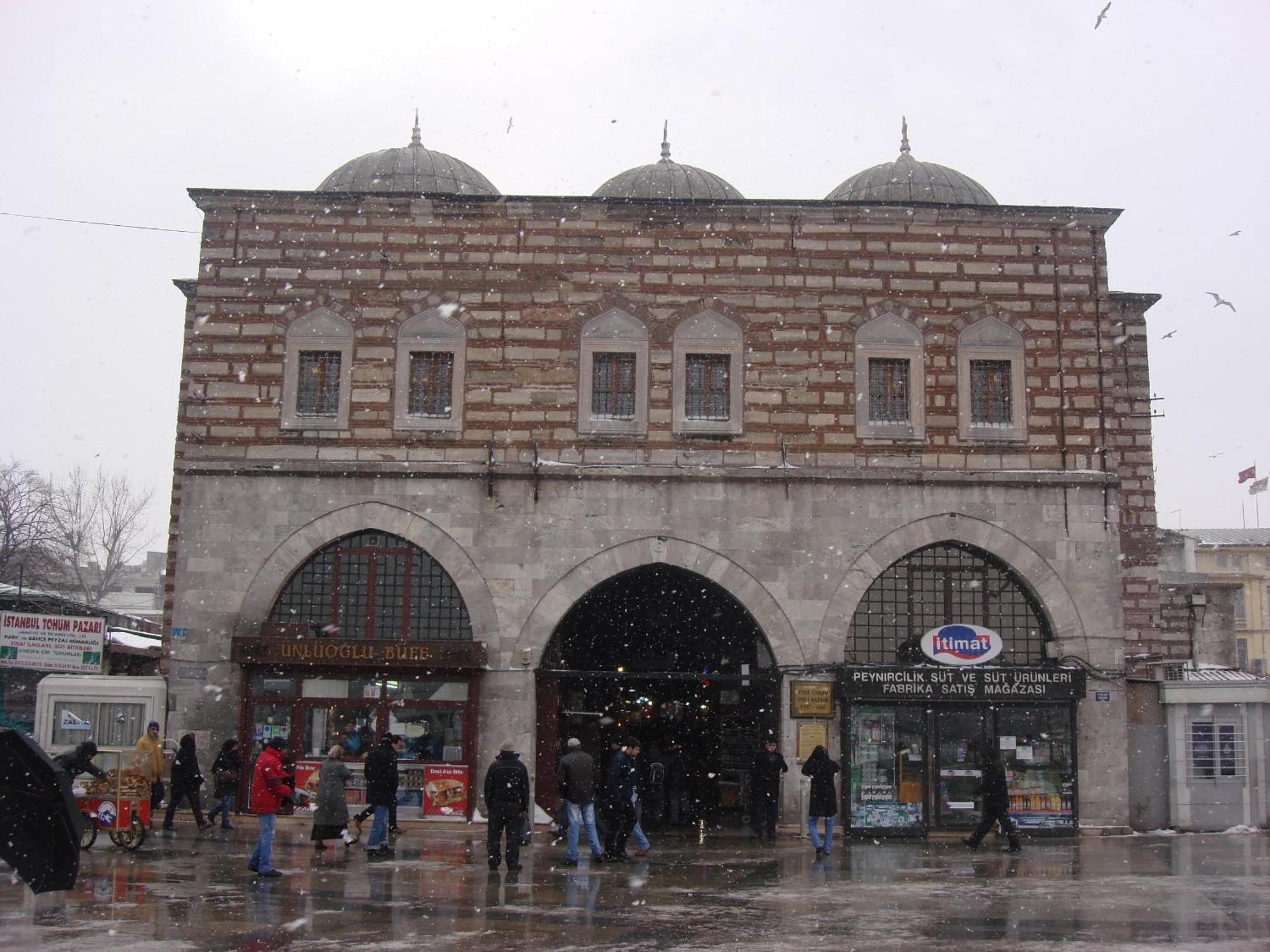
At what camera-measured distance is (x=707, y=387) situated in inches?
779

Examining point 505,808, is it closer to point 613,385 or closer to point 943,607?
point 613,385

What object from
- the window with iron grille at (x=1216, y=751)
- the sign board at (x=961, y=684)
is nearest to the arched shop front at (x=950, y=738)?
the sign board at (x=961, y=684)

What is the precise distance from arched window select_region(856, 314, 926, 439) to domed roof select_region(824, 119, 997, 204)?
6216 millimetres

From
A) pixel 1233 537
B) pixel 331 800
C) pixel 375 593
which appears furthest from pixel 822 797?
pixel 1233 537

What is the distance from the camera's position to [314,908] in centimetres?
1171

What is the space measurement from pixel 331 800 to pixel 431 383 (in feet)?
21.9

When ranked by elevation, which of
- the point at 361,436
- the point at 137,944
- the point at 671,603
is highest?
the point at 361,436

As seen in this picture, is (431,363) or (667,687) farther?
(667,687)

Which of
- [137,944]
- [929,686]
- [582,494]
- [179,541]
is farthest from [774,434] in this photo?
[137,944]

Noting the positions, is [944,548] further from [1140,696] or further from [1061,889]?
[1061,889]

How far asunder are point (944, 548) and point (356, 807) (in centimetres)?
893

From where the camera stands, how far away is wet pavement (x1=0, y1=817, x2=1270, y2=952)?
1027 centimetres

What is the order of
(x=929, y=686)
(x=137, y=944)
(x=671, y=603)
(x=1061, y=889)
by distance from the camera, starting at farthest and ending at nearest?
(x=671, y=603), (x=929, y=686), (x=1061, y=889), (x=137, y=944)

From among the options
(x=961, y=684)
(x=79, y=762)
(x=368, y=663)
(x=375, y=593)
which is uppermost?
(x=375, y=593)
